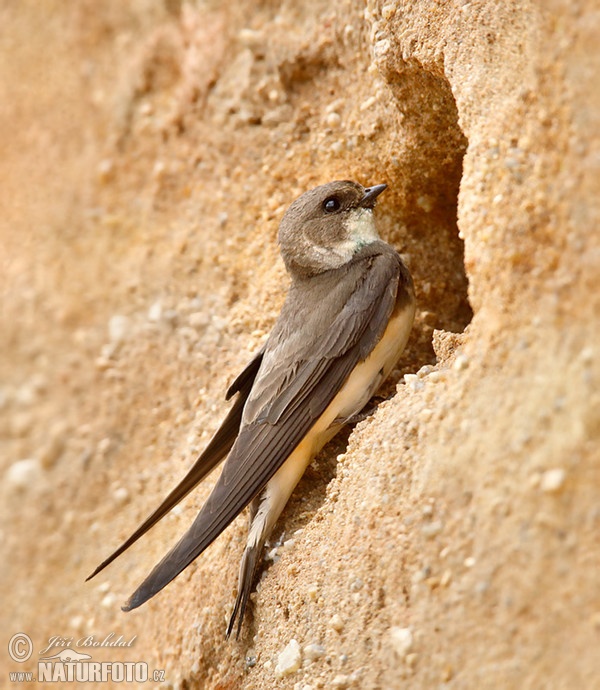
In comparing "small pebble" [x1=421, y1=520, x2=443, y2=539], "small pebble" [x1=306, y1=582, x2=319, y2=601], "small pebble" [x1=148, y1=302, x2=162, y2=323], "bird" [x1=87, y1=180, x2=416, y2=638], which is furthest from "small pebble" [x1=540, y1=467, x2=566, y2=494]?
"small pebble" [x1=148, y1=302, x2=162, y2=323]

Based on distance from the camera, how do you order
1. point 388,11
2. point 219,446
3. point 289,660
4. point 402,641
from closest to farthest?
point 402,641, point 289,660, point 219,446, point 388,11

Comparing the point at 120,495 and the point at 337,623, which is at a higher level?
the point at 337,623

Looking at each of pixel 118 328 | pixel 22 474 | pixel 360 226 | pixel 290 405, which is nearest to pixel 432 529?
pixel 290 405

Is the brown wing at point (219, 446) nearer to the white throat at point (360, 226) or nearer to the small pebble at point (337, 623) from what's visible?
the white throat at point (360, 226)

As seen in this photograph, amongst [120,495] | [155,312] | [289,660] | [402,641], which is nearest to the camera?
[402,641]

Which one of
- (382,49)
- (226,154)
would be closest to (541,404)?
(382,49)

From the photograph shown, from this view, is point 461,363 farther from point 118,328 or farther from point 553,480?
point 118,328

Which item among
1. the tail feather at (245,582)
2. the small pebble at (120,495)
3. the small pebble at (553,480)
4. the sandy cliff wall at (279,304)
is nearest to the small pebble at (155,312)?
the sandy cliff wall at (279,304)
